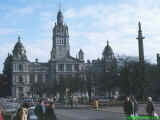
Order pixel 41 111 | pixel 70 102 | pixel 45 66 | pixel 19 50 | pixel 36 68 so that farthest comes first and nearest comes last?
pixel 45 66 < pixel 36 68 < pixel 19 50 < pixel 70 102 < pixel 41 111

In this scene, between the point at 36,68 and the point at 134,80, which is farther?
the point at 36,68

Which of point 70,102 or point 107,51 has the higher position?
point 107,51

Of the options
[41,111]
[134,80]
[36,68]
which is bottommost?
[41,111]

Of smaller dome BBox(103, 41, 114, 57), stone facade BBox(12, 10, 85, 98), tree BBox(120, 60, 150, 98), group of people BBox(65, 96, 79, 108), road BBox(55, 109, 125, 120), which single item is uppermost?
smaller dome BBox(103, 41, 114, 57)

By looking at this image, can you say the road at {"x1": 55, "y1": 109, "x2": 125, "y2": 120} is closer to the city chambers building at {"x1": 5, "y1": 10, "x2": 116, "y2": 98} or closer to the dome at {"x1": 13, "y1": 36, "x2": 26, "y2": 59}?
the city chambers building at {"x1": 5, "y1": 10, "x2": 116, "y2": 98}

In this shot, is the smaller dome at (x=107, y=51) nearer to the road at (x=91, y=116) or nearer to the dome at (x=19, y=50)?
the dome at (x=19, y=50)

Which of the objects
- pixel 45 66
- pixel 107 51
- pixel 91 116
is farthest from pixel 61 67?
pixel 91 116

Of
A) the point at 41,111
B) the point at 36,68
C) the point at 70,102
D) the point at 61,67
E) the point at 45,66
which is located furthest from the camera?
the point at 45,66

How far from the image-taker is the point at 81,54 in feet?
447

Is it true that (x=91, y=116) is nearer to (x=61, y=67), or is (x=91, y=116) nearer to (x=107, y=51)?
(x=61, y=67)

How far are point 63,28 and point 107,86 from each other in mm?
70543

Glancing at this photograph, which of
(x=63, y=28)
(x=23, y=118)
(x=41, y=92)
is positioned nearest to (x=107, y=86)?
(x=41, y=92)

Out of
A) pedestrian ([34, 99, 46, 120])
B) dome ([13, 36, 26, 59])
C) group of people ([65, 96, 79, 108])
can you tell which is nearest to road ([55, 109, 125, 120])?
pedestrian ([34, 99, 46, 120])

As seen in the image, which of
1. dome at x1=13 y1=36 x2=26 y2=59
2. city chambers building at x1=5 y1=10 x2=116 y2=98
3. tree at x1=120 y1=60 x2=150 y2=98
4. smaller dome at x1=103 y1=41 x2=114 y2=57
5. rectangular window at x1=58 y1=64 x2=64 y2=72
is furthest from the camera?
smaller dome at x1=103 y1=41 x2=114 y2=57
